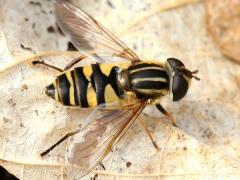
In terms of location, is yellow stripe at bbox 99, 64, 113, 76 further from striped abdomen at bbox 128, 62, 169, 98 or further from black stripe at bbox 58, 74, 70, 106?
black stripe at bbox 58, 74, 70, 106

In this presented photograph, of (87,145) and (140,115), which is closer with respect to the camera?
(87,145)

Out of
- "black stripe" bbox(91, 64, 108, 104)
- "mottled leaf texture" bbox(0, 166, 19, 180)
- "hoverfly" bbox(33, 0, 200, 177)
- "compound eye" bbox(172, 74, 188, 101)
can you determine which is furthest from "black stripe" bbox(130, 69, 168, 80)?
"mottled leaf texture" bbox(0, 166, 19, 180)

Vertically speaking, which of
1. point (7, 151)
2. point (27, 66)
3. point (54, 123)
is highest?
point (27, 66)

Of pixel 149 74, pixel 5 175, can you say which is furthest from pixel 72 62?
pixel 5 175

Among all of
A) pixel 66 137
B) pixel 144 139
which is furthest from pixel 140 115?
pixel 66 137

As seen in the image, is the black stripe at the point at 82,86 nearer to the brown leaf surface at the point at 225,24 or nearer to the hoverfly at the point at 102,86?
the hoverfly at the point at 102,86

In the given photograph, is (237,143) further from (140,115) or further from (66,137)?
(66,137)

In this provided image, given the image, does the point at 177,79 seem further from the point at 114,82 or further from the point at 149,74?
the point at 114,82
